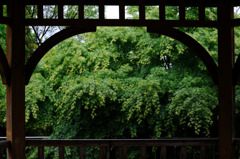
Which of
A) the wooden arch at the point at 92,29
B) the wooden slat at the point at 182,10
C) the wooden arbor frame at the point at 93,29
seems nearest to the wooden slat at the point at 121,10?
the wooden arbor frame at the point at 93,29

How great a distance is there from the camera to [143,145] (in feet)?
10.3

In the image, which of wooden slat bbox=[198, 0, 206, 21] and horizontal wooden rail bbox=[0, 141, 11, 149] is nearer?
horizontal wooden rail bbox=[0, 141, 11, 149]

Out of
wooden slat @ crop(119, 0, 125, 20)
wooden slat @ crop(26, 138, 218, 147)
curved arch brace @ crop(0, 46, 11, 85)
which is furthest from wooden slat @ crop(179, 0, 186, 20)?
curved arch brace @ crop(0, 46, 11, 85)

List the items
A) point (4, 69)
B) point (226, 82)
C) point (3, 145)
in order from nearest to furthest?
point (3, 145) → point (4, 69) → point (226, 82)

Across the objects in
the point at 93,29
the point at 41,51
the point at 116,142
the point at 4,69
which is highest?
the point at 93,29

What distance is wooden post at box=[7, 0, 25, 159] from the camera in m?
3.02

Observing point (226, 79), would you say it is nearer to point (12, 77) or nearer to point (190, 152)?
point (12, 77)

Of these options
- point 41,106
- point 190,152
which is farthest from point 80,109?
point 190,152

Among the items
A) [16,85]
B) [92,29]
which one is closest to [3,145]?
[16,85]

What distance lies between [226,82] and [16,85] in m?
2.14

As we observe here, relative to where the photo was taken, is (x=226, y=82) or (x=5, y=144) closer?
(x=5, y=144)

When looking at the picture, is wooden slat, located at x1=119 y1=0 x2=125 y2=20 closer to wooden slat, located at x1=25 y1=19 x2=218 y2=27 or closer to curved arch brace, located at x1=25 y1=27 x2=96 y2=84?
wooden slat, located at x1=25 y1=19 x2=218 y2=27

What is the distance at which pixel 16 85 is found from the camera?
306 centimetres

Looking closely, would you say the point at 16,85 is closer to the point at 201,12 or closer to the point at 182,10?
the point at 182,10
